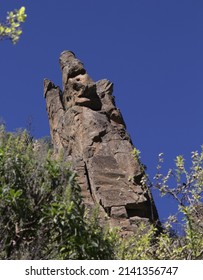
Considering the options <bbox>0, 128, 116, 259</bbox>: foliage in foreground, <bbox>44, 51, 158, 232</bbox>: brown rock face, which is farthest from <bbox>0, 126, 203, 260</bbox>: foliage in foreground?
<bbox>44, 51, 158, 232</bbox>: brown rock face

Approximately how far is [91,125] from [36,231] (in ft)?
121

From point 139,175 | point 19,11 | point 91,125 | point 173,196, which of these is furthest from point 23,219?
point 91,125

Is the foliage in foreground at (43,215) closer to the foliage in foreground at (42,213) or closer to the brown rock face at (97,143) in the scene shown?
the foliage in foreground at (42,213)

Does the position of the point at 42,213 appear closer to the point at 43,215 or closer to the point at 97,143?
the point at 43,215

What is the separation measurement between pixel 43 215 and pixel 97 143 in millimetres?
35370

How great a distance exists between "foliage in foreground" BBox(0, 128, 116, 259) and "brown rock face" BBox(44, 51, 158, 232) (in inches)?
1032

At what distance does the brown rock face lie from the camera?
3969cm

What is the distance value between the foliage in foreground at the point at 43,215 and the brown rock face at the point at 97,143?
86.0ft

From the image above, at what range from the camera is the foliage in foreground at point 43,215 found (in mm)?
9836

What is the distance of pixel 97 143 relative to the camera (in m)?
45.5

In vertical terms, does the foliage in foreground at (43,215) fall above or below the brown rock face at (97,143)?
below

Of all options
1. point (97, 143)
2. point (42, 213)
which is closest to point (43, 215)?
point (42, 213)

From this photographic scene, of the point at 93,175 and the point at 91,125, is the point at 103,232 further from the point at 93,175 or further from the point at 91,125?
the point at 91,125

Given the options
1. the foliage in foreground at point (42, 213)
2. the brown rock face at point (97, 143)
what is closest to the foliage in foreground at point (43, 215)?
the foliage in foreground at point (42, 213)
